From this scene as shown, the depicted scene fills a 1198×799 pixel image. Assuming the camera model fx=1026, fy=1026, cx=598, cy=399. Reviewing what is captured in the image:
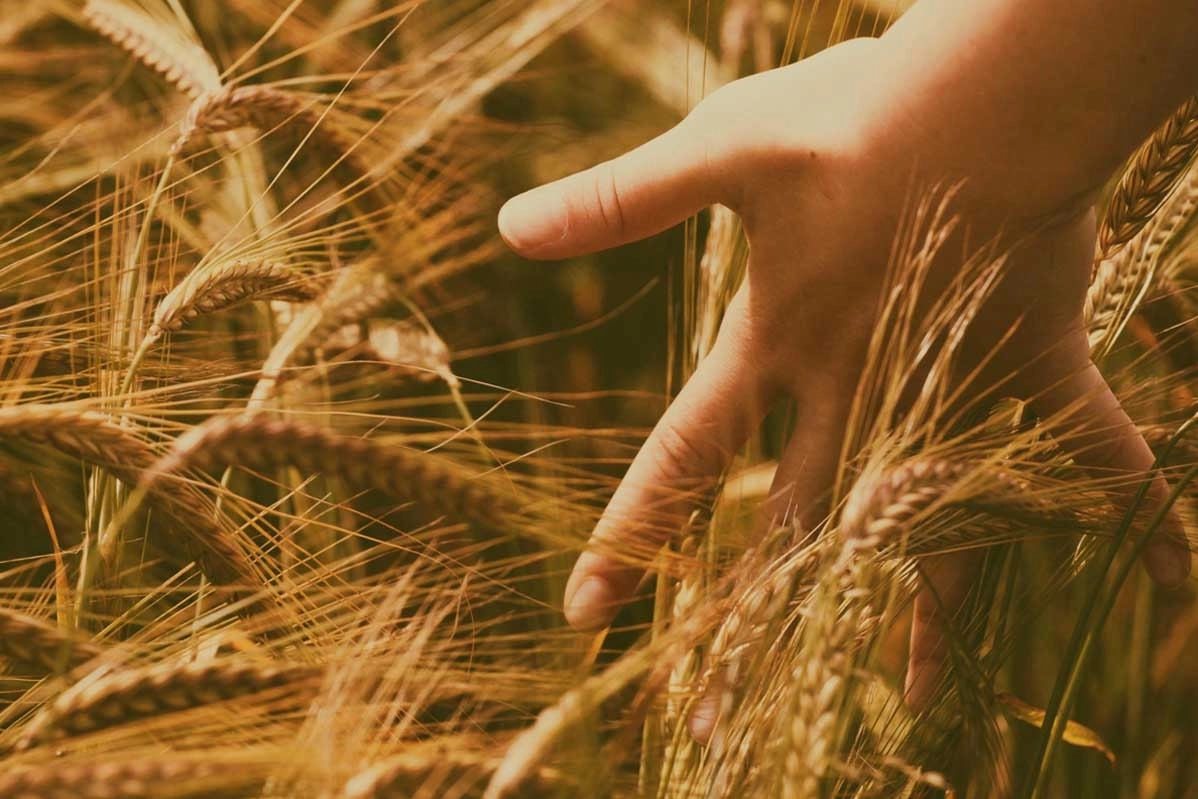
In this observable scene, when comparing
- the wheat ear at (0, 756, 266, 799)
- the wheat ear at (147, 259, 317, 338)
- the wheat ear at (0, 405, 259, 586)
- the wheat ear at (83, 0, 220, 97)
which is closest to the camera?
the wheat ear at (0, 756, 266, 799)

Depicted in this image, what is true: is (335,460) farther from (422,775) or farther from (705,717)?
(705,717)

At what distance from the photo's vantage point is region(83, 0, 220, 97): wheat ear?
2.38 feet

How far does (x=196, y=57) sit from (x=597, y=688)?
0.57m

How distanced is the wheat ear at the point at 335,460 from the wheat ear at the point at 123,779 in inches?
4.1

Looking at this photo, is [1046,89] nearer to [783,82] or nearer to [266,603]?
[783,82]

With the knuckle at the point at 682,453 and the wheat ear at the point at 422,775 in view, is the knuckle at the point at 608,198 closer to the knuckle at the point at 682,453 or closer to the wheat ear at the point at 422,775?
the knuckle at the point at 682,453

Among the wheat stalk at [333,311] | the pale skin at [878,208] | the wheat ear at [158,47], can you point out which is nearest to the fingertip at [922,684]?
the pale skin at [878,208]

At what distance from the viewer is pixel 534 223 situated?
22.9 inches

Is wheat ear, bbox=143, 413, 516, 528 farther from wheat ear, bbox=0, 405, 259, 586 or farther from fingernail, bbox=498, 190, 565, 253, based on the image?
fingernail, bbox=498, 190, 565, 253

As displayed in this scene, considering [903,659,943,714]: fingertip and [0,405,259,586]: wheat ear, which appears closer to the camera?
[0,405,259,586]: wheat ear

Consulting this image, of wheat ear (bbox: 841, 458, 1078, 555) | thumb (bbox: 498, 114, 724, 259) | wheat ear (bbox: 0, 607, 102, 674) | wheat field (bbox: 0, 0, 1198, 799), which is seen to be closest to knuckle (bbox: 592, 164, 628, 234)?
thumb (bbox: 498, 114, 724, 259)

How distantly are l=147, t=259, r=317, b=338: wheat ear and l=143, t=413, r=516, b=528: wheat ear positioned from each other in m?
0.15

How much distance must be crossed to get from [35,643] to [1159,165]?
2.08 feet

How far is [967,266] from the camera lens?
0.48 meters
